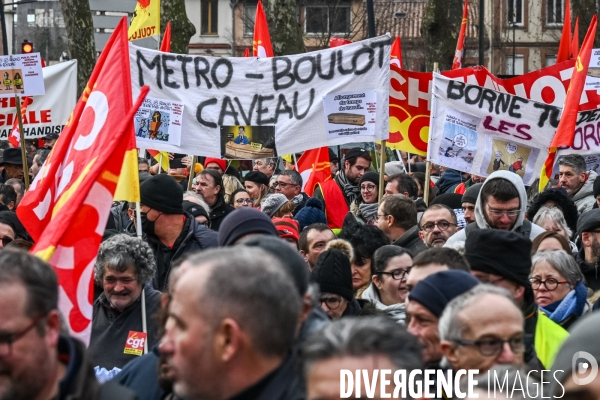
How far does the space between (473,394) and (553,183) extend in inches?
286

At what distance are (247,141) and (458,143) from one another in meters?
1.69

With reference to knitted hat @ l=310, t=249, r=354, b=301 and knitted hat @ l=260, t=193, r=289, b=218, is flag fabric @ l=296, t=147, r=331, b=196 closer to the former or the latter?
knitted hat @ l=260, t=193, r=289, b=218

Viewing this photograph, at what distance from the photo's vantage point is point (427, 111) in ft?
32.9

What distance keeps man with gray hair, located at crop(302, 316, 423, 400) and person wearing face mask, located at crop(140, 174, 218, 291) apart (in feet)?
13.9

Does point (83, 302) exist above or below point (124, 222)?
above

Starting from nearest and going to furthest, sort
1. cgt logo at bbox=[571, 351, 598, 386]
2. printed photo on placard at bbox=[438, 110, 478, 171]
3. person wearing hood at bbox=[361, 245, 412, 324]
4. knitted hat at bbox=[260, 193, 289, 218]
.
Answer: cgt logo at bbox=[571, 351, 598, 386] → person wearing hood at bbox=[361, 245, 412, 324] → knitted hat at bbox=[260, 193, 289, 218] → printed photo on placard at bbox=[438, 110, 478, 171]

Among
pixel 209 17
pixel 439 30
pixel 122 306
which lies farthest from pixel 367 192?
pixel 209 17

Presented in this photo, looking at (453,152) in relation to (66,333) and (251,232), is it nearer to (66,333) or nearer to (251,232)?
(251,232)

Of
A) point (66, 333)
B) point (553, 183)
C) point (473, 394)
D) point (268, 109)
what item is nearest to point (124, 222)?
point (268, 109)

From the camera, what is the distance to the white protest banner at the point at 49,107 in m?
13.8

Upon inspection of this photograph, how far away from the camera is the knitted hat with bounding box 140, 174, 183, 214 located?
6984mm

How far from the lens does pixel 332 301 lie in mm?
5258

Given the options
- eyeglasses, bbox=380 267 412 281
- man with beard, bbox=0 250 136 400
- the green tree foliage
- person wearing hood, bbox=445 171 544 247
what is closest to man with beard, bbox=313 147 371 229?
person wearing hood, bbox=445 171 544 247

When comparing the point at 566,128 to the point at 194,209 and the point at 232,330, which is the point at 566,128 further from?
the point at 232,330
